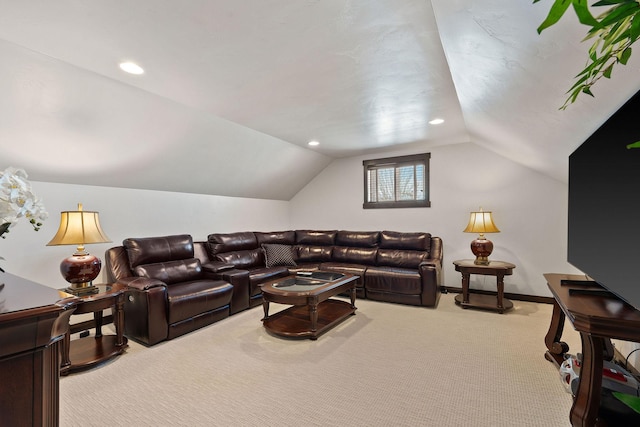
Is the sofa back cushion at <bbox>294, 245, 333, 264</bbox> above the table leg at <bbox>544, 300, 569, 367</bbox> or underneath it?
above

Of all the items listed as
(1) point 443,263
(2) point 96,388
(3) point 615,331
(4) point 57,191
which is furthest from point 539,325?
(4) point 57,191

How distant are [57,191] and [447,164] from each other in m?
5.30

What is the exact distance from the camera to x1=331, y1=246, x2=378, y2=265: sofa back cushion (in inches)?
198

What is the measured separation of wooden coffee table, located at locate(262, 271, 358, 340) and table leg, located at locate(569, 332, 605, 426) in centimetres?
201

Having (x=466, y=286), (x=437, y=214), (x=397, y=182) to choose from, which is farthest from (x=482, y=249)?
(x=397, y=182)

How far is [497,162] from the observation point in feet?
15.0

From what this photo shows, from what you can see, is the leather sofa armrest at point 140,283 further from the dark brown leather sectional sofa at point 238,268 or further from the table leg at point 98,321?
the table leg at point 98,321

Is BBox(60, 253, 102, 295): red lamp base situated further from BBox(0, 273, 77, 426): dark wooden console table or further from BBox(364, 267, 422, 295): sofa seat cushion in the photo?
BBox(364, 267, 422, 295): sofa seat cushion

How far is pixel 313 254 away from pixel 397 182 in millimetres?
2038

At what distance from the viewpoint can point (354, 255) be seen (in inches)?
203

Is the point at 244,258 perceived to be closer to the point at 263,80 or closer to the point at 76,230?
the point at 76,230

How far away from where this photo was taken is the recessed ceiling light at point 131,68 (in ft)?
7.47

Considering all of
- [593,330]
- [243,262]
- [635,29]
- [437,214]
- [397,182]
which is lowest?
[243,262]

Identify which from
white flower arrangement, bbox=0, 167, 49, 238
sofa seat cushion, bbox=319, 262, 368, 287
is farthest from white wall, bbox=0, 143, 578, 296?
white flower arrangement, bbox=0, 167, 49, 238
